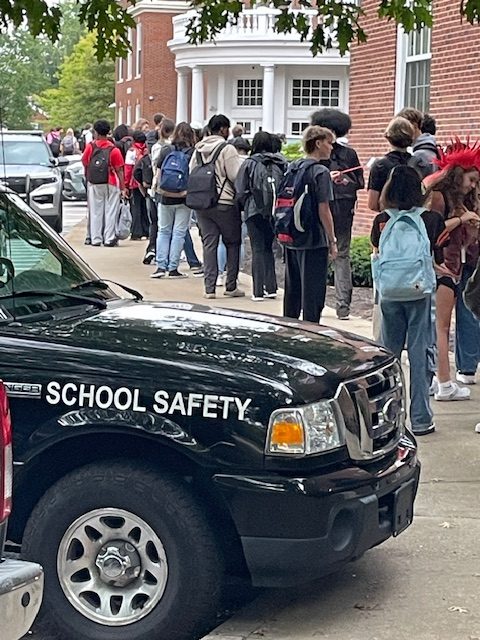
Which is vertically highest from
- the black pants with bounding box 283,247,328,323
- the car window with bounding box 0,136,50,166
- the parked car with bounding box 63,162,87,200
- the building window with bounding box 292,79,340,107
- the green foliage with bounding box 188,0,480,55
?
the green foliage with bounding box 188,0,480,55

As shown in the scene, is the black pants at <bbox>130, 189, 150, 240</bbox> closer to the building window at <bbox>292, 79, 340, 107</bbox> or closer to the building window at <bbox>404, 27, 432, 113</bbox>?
the building window at <bbox>404, 27, 432, 113</bbox>

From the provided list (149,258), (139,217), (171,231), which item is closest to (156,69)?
(139,217)

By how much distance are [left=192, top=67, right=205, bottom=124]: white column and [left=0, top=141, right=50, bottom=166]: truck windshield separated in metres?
26.1

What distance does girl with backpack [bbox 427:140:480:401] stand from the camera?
867cm

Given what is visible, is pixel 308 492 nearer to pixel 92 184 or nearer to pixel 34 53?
pixel 34 53

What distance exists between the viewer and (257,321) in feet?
19.1

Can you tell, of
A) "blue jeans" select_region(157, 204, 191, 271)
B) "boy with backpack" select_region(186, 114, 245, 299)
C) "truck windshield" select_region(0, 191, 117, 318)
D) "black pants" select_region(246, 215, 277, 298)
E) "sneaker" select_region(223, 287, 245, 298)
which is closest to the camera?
"truck windshield" select_region(0, 191, 117, 318)

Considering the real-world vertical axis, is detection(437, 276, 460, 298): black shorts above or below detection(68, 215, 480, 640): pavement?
above

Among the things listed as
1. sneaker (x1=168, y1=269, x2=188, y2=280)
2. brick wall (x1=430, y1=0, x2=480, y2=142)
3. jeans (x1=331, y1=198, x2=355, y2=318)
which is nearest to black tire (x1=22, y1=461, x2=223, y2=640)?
jeans (x1=331, y1=198, x2=355, y2=318)

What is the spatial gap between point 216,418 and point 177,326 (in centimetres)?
84

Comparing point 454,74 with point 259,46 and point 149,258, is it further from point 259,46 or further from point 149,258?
point 259,46

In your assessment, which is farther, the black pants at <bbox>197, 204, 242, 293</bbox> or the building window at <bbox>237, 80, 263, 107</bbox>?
the building window at <bbox>237, 80, 263, 107</bbox>

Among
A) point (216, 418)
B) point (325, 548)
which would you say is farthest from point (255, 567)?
point (216, 418)

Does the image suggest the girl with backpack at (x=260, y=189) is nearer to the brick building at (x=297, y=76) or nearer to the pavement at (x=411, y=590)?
the brick building at (x=297, y=76)
